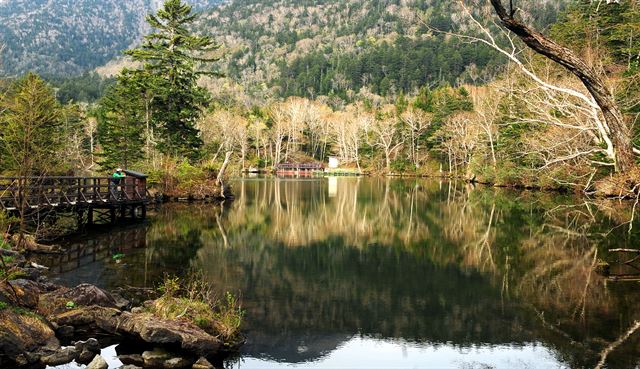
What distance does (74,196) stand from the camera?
22.7 m

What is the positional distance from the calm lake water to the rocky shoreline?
32.3 inches

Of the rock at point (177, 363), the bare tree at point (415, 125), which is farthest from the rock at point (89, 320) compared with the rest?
the bare tree at point (415, 125)

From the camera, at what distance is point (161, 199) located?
36.5 meters

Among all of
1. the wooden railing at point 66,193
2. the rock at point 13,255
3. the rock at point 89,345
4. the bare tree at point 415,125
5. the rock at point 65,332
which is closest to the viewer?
the rock at point 89,345

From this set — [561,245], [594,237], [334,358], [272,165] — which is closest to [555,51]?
[334,358]

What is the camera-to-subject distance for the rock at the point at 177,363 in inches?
335

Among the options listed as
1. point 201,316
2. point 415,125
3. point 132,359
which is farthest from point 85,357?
point 415,125

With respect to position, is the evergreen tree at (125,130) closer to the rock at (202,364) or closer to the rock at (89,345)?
the rock at (89,345)

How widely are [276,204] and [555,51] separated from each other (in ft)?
100

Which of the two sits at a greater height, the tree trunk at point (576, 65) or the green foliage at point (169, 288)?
the tree trunk at point (576, 65)

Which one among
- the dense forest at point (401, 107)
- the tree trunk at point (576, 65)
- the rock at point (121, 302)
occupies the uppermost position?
the dense forest at point (401, 107)

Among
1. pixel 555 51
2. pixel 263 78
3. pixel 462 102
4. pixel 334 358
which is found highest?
pixel 263 78

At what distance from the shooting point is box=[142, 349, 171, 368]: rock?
8.60 meters

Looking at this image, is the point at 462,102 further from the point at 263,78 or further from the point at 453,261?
the point at 263,78
